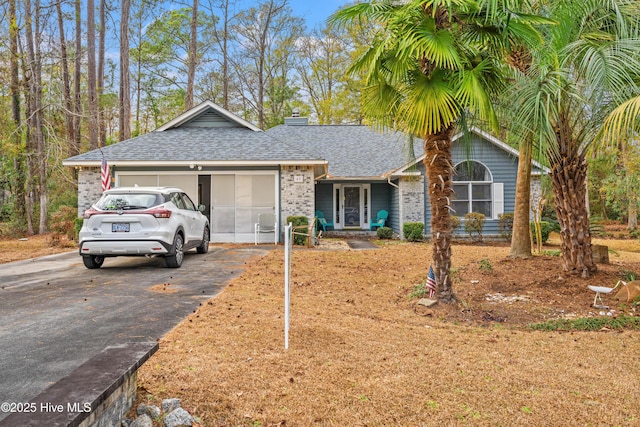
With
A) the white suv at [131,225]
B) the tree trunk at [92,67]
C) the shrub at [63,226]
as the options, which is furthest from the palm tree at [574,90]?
the tree trunk at [92,67]

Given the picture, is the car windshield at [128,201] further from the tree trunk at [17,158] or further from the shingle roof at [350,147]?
the tree trunk at [17,158]

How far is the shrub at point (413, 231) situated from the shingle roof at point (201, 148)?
437 centimetres

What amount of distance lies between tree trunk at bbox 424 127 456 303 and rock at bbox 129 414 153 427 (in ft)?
14.7

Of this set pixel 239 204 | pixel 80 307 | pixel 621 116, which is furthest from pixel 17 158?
pixel 621 116

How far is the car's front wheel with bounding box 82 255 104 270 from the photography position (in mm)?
8172

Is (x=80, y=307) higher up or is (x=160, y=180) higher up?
(x=160, y=180)

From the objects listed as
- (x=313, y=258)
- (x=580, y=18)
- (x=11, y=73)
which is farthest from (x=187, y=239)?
(x=11, y=73)

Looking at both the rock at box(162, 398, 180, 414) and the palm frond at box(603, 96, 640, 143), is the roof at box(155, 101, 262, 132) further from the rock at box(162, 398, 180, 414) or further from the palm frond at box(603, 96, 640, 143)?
the rock at box(162, 398, 180, 414)

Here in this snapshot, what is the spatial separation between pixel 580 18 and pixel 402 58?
3.29 m

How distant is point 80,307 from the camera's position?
5219 millimetres

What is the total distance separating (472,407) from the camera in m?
2.83

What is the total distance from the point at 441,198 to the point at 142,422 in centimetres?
464

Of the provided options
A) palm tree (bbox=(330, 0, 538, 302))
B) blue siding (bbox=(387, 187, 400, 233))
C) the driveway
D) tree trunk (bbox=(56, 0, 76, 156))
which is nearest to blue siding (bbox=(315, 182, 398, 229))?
blue siding (bbox=(387, 187, 400, 233))

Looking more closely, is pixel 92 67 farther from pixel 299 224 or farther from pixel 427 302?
pixel 427 302
